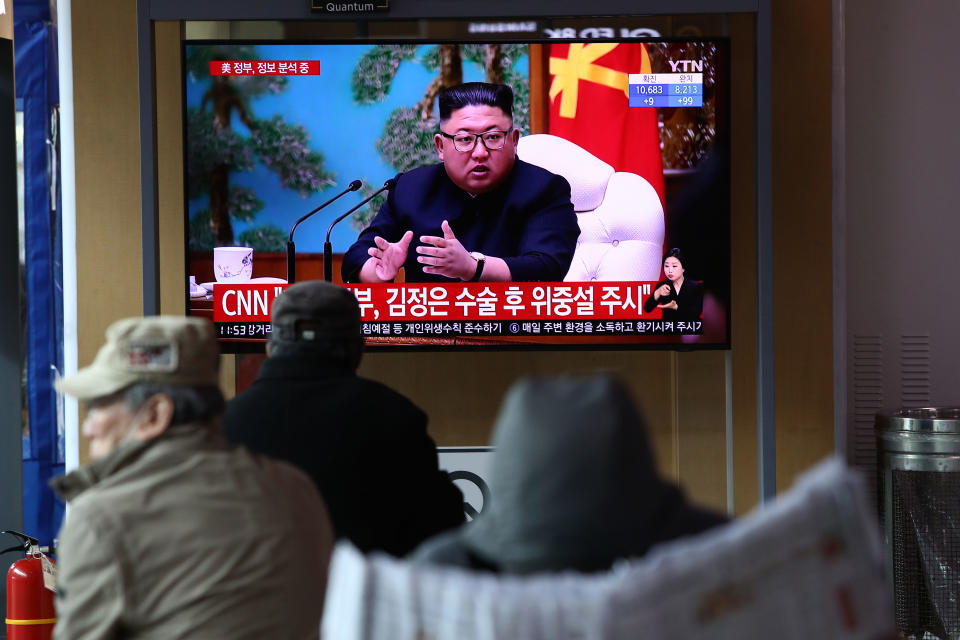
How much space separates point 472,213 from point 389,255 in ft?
1.15

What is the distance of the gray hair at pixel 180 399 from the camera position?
180 cm

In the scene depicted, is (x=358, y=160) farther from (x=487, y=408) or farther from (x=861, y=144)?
(x=861, y=144)

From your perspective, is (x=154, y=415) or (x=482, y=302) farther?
(x=482, y=302)

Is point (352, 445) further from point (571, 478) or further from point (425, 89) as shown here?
point (425, 89)

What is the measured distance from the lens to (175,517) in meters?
1.67

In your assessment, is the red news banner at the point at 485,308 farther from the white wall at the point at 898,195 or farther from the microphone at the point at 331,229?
the white wall at the point at 898,195

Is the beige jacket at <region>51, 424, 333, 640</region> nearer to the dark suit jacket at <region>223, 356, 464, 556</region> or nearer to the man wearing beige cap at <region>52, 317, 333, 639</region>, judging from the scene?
the man wearing beige cap at <region>52, 317, 333, 639</region>

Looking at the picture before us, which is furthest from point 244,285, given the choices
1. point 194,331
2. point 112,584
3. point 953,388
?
point 953,388

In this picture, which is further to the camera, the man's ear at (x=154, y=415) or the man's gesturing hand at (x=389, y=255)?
the man's gesturing hand at (x=389, y=255)

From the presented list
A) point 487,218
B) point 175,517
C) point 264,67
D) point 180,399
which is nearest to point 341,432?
point 180,399

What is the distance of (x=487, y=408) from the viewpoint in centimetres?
465

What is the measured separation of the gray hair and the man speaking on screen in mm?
2469

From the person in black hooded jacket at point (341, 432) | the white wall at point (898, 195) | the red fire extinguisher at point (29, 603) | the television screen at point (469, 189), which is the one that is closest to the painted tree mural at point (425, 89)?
the television screen at point (469, 189)

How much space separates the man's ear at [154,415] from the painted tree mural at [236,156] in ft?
8.17
